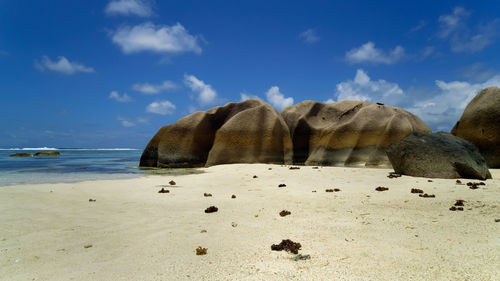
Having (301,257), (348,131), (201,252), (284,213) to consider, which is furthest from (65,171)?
(348,131)

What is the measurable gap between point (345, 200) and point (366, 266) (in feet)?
12.5

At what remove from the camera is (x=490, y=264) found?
3.09 m

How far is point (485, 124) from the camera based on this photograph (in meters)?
14.9

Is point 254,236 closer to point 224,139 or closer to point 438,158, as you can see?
point 438,158

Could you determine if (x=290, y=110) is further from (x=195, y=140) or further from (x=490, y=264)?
(x=490, y=264)

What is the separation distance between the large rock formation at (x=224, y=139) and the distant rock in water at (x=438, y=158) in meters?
11.1

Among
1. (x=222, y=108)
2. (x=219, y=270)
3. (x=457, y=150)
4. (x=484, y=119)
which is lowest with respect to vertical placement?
(x=219, y=270)

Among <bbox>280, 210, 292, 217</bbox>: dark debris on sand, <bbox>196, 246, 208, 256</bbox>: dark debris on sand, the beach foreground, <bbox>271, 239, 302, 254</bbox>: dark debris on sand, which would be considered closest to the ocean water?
the beach foreground

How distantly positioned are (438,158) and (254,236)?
28.7ft

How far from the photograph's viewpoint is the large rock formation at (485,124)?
14469 millimetres

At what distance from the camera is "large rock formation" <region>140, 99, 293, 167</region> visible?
2148 centimetres

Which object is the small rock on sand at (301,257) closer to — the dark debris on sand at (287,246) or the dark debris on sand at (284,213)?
the dark debris on sand at (287,246)

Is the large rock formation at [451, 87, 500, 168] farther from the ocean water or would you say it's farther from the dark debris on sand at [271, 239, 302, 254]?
the ocean water

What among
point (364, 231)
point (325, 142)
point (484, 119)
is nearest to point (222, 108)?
point (325, 142)
